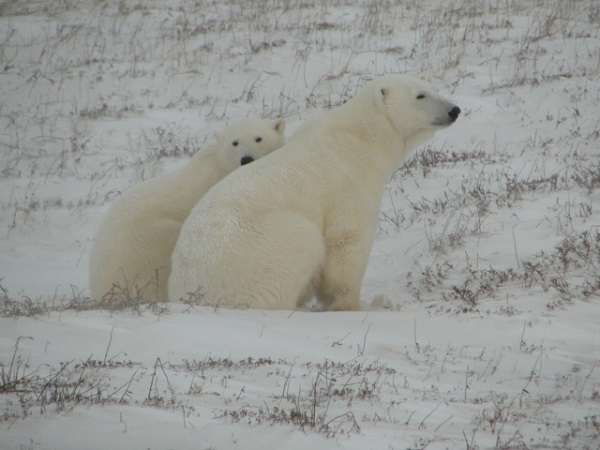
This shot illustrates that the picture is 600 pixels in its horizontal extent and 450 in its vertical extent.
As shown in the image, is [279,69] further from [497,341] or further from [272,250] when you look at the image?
[497,341]

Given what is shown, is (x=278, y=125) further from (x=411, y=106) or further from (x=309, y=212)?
(x=309, y=212)

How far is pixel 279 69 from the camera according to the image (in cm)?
1405

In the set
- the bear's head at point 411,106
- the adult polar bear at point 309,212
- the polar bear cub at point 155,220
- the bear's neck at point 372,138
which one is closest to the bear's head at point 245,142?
the polar bear cub at point 155,220

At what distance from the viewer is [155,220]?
717cm

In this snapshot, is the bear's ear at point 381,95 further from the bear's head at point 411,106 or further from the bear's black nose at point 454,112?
the bear's black nose at point 454,112

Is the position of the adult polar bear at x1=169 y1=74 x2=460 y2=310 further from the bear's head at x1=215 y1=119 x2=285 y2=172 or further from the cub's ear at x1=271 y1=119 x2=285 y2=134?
the cub's ear at x1=271 y1=119 x2=285 y2=134

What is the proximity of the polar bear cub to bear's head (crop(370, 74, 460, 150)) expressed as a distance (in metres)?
1.39

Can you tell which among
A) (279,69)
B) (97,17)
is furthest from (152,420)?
(97,17)

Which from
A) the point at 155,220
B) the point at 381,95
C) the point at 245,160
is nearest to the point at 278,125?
the point at 245,160

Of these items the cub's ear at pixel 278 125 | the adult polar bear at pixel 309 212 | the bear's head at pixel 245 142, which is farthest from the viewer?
the cub's ear at pixel 278 125

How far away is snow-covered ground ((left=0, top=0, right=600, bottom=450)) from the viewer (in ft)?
11.6

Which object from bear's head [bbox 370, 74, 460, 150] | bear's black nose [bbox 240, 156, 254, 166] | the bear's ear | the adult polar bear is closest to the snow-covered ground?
the adult polar bear

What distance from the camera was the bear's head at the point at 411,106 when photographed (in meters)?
7.07

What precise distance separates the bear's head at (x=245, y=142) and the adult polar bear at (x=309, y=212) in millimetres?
688
